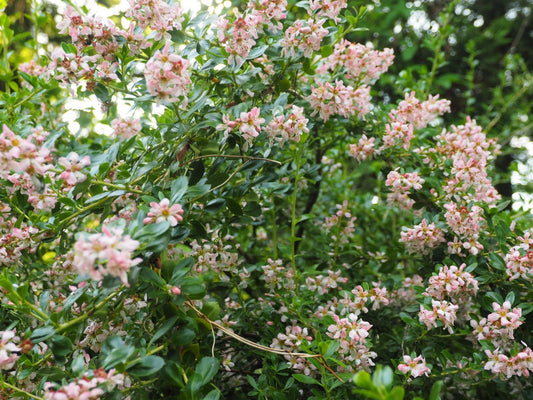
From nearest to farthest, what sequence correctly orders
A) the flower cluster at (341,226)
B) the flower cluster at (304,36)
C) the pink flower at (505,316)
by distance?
the pink flower at (505,316) < the flower cluster at (304,36) < the flower cluster at (341,226)

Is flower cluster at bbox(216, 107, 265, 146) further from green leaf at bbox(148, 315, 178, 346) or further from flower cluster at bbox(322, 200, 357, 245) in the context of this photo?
flower cluster at bbox(322, 200, 357, 245)

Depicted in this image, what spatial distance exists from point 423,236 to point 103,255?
910 millimetres

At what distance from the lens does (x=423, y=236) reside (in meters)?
1.29

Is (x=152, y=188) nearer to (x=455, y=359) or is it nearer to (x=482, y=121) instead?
(x=455, y=359)

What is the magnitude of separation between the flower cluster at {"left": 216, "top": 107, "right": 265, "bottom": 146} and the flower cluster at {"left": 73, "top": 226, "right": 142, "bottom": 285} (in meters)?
0.41

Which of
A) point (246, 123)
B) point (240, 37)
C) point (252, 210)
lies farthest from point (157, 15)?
point (252, 210)

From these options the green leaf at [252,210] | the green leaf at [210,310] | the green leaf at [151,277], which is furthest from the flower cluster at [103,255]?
the green leaf at [252,210]

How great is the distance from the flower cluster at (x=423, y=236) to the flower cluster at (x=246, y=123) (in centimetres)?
56

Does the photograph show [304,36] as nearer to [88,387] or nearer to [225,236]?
[225,236]

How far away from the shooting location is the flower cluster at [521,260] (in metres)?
1.15

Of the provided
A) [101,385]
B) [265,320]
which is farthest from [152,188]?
[265,320]

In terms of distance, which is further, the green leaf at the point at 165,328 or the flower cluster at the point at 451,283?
the flower cluster at the point at 451,283

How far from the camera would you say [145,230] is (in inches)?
32.2

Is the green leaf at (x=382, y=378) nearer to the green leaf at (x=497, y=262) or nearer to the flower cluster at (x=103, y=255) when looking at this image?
the flower cluster at (x=103, y=255)
